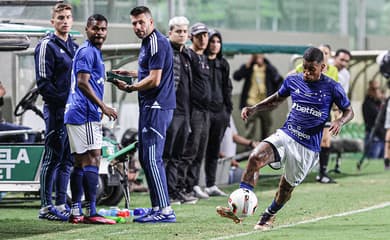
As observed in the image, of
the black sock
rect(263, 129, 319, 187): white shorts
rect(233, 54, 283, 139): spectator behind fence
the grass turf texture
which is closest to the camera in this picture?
the grass turf texture

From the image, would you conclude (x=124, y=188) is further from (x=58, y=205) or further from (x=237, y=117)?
(x=237, y=117)

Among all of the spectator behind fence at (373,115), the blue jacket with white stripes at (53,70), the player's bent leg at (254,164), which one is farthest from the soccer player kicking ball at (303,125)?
the spectator behind fence at (373,115)

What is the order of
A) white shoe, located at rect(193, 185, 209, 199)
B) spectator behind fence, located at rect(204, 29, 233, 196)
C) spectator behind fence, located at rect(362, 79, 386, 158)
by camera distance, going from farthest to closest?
spectator behind fence, located at rect(362, 79, 386, 158), spectator behind fence, located at rect(204, 29, 233, 196), white shoe, located at rect(193, 185, 209, 199)

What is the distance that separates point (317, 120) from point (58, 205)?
308 centimetres

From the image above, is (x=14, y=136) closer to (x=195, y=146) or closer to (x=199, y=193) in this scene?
(x=195, y=146)

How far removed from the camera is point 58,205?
45.4 feet

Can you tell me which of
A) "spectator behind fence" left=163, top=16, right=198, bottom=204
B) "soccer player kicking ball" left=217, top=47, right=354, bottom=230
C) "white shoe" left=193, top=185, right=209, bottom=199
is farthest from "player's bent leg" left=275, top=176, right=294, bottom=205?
Result: "white shoe" left=193, top=185, right=209, bottom=199

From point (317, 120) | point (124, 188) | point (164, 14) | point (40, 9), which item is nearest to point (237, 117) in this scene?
point (164, 14)

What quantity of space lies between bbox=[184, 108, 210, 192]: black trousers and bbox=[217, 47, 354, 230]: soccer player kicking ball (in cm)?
344

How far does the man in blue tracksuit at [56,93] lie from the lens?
13.7m

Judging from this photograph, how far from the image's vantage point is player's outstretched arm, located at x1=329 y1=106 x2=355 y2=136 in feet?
40.0

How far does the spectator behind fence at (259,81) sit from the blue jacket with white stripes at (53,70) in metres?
8.76

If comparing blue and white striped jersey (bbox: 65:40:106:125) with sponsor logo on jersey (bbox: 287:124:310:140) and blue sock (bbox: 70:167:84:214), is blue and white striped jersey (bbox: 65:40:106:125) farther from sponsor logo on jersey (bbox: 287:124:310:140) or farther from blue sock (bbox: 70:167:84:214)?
sponsor logo on jersey (bbox: 287:124:310:140)

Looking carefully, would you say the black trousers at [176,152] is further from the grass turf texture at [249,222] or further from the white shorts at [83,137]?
the white shorts at [83,137]
